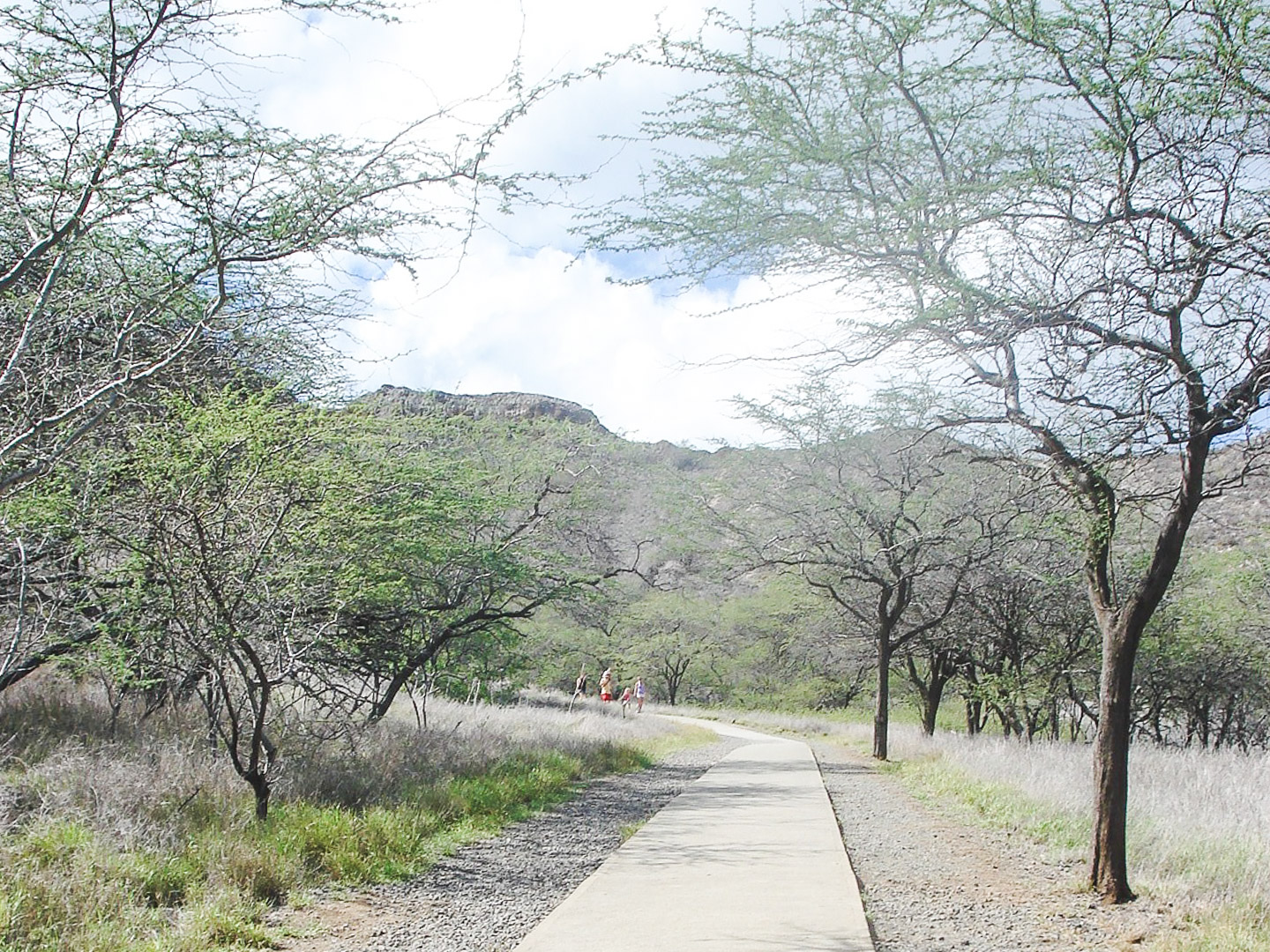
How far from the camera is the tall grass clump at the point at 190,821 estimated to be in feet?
17.3

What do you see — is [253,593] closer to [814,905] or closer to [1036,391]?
[814,905]

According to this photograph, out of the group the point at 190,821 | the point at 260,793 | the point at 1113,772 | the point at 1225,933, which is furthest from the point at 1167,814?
the point at 190,821

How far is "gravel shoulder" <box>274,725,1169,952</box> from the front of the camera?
5918 mm

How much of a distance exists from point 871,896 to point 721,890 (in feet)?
3.68

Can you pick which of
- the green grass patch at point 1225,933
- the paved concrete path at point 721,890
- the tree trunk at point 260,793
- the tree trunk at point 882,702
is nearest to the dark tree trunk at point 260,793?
the tree trunk at point 260,793

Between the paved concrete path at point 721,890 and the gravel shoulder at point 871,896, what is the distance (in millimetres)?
213

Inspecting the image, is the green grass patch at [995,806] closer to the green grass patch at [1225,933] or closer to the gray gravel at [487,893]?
the green grass patch at [1225,933]

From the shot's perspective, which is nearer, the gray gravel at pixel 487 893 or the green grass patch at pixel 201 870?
the green grass patch at pixel 201 870

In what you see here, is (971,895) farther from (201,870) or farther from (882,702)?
(882,702)

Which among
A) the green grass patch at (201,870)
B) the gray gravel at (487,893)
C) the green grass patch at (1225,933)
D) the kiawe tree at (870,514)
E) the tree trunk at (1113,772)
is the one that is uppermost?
the kiawe tree at (870,514)

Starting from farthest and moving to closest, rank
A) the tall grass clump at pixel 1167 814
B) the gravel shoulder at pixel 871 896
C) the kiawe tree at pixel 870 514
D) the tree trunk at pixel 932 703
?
1. the tree trunk at pixel 932 703
2. the kiawe tree at pixel 870 514
3. the tall grass clump at pixel 1167 814
4. the gravel shoulder at pixel 871 896

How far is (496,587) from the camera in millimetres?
14148

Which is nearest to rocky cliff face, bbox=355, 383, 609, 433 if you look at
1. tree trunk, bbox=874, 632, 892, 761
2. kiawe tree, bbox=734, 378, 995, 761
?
kiawe tree, bbox=734, 378, 995, 761

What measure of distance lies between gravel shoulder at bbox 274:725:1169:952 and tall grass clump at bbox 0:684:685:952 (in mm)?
392
